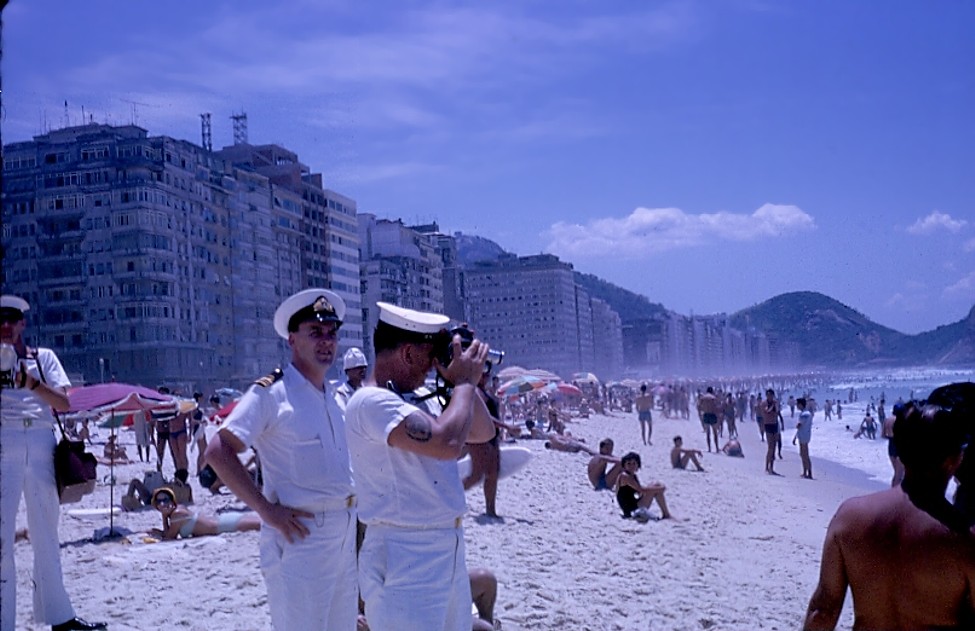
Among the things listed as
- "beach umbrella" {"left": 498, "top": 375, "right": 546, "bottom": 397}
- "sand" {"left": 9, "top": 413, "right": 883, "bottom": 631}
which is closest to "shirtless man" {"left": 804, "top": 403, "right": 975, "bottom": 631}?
"sand" {"left": 9, "top": 413, "right": 883, "bottom": 631}

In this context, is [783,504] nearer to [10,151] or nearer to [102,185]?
[102,185]

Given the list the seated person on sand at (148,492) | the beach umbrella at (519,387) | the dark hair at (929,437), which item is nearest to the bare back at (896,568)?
the dark hair at (929,437)

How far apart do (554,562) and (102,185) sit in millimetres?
52861

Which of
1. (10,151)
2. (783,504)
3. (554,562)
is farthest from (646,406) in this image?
(10,151)

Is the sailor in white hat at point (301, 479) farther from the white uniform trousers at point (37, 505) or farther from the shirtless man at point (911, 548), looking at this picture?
the shirtless man at point (911, 548)

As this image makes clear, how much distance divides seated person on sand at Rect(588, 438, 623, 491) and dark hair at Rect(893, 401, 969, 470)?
1230 cm

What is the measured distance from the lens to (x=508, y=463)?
420 cm

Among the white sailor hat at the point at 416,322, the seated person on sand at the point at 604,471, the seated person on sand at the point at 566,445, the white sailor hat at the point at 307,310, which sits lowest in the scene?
the seated person on sand at the point at 566,445

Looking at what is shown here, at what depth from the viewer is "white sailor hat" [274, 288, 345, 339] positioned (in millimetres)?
3721

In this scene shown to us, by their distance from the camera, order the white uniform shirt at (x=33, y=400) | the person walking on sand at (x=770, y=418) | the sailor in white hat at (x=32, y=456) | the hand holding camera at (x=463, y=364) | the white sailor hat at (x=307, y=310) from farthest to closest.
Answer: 1. the person walking on sand at (x=770, y=418)
2. the white uniform shirt at (x=33, y=400)
3. the sailor in white hat at (x=32, y=456)
4. the white sailor hat at (x=307, y=310)
5. the hand holding camera at (x=463, y=364)

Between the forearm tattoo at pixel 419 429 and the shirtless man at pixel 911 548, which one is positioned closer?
the shirtless man at pixel 911 548

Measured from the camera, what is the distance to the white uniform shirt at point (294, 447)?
3506 millimetres

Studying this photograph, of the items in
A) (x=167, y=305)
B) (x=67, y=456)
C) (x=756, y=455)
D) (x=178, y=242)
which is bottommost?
(x=756, y=455)

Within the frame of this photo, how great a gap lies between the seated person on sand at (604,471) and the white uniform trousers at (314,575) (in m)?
11.4
